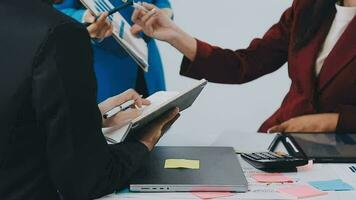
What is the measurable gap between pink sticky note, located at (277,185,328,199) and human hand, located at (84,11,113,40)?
87 cm

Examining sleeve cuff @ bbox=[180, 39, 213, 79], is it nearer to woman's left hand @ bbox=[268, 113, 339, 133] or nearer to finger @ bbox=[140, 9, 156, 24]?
finger @ bbox=[140, 9, 156, 24]

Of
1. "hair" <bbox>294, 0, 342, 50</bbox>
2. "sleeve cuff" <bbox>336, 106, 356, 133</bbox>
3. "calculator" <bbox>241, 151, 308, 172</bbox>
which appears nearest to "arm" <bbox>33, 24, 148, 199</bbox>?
"calculator" <bbox>241, 151, 308, 172</bbox>

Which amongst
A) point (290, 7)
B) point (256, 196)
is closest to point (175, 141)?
point (256, 196)

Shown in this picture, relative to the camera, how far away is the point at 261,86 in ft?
7.15

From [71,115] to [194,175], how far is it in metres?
0.32

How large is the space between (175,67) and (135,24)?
0.38 meters

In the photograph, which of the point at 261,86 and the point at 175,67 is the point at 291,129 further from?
the point at 175,67

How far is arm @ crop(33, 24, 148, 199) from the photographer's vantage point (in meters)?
0.88

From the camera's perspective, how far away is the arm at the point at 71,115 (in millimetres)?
881

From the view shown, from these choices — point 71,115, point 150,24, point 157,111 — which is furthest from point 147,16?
point 71,115

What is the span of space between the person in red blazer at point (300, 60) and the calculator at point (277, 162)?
0.46 m

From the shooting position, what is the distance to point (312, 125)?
1.68 m

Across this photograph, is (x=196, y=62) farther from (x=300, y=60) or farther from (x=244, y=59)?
(x=300, y=60)

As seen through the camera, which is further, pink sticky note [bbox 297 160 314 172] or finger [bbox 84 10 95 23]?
finger [bbox 84 10 95 23]
